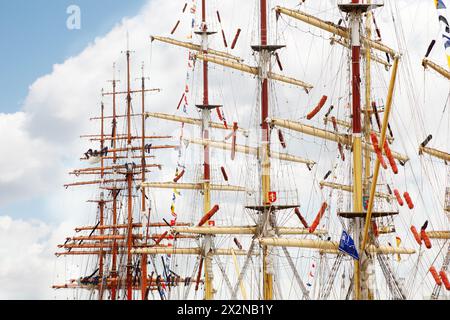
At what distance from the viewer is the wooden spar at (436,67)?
6259cm

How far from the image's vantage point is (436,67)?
2507 inches

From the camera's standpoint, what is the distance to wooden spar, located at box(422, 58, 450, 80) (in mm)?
62594

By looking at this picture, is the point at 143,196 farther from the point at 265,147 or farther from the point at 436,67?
the point at 436,67

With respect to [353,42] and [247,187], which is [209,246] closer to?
[247,187]

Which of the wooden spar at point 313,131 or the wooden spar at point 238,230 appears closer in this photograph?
the wooden spar at point 313,131

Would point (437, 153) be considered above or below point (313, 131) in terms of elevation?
below

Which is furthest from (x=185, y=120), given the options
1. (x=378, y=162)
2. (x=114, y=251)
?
(x=378, y=162)

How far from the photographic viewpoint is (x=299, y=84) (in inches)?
2813

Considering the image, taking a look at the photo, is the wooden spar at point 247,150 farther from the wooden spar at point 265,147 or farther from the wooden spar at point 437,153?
the wooden spar at point 437,153

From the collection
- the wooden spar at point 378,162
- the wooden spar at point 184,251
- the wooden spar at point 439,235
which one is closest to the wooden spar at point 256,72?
the wooden spar at point 184,251

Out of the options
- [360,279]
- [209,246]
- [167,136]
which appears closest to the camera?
[360,279]

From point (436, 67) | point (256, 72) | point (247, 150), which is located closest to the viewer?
point (436, 67)
